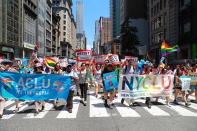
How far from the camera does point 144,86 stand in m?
8.15

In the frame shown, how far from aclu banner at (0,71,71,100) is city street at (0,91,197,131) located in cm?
66

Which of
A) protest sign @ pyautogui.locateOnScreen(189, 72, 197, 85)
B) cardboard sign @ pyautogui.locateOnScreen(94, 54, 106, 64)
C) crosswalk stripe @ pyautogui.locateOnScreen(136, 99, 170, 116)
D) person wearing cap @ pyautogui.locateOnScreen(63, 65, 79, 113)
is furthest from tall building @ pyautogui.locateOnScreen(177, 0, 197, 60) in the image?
person wearing cap @ pyautogui.locateOnScreen(63, 65, 79, 113)

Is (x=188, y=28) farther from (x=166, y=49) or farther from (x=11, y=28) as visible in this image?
(x=11, y=28)

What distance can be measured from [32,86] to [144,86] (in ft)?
15.0

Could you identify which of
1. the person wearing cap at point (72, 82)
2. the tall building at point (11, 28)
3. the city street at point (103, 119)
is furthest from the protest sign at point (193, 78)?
the tall building at point (11, 28)

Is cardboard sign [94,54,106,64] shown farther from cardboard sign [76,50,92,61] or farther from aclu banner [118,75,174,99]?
aclu banner [118,75,174,99]

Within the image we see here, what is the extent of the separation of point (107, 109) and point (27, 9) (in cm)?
4372

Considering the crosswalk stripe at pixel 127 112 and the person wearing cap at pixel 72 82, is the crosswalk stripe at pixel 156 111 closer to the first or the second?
the crosswalk stripe at pixel 127 112

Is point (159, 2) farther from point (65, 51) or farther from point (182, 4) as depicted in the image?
point (65, 51)

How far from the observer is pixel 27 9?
44875 mm

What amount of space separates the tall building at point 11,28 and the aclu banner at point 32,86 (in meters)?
28.8

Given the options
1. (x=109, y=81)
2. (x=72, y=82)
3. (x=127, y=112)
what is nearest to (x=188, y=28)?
(x=109, y=81)

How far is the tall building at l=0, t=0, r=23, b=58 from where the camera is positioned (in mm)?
33219

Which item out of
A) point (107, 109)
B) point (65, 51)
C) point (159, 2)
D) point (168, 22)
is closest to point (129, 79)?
point (107, 109)
